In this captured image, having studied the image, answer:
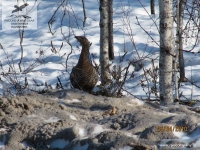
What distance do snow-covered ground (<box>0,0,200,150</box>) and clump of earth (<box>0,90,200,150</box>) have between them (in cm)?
166

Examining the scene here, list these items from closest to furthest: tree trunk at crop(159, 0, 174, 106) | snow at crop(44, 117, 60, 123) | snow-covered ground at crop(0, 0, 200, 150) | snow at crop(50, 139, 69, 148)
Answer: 1. snow at crop(50, 139, 69, 148)
2. snow at crop(44, 117, 60, 123)
3. tree trunk at crop(159, 0, 174, 106)
4. snow-covered ground at crop(0, 0, 200, 150)

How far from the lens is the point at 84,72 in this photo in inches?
231

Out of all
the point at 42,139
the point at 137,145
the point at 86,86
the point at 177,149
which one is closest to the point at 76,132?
the point at 42,139

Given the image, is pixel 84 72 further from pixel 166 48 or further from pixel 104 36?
pixel 104 36

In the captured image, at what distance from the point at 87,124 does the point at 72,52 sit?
6481mm

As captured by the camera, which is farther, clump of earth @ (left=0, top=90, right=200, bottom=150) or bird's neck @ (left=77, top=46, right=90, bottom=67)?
bird's neck @ (left=77, top=46, right=90, bottom=67)

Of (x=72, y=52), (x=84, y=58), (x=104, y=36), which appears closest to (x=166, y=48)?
(x=84, y=58)

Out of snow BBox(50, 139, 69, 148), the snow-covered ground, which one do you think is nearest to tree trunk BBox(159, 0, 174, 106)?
the snow-covered ground

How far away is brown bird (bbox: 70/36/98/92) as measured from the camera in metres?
5.85

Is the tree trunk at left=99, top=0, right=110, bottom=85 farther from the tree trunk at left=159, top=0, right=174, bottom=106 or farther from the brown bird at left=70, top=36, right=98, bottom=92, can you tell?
the tree trunk at left=159, top=0, right=174, bottom=106

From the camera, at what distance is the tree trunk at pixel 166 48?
523cm

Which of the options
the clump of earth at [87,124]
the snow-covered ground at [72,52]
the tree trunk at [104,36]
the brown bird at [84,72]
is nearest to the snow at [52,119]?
the clump of earth at [87,124]

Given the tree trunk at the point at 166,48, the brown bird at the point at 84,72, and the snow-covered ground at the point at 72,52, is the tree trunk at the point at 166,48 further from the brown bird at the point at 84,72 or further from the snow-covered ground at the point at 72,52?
the snow-covered ground at the point at 72,52

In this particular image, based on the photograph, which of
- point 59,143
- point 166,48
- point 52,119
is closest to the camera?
point 59,143
